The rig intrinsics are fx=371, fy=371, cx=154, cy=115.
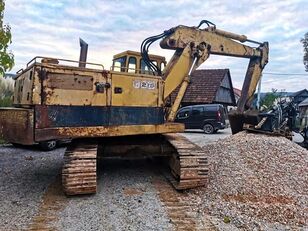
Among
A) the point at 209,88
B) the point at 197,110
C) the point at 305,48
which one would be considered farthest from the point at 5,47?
the point at 305,48

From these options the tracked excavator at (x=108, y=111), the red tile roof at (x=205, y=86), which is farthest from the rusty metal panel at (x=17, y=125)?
the red tile roof at (x=205, y=86)

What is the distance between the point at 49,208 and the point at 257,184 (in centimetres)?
378

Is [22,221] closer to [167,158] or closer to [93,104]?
[93,104]

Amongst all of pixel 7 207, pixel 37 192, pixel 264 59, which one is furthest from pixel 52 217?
pixel 264 59

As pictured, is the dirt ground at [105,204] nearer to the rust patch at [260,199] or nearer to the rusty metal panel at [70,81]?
the rust patch at [260,199]

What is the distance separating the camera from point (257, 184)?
6977 mm

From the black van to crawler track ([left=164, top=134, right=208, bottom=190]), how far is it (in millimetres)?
14681

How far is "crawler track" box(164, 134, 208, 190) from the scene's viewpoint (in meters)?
6.70

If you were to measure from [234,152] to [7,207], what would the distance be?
17.3 feet

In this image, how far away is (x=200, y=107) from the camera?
73.6 feet

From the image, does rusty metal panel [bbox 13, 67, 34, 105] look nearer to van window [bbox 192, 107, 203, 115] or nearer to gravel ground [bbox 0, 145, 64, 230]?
gravel ground [bbox 0, 145, 64, 230]

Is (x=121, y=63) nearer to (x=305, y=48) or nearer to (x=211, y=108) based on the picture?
(x=211, y=108)

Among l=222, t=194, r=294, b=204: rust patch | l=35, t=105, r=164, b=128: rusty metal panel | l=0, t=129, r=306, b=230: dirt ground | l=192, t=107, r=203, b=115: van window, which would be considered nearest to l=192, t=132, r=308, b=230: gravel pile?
l=222, t=194, r=294, b=204: rust patch

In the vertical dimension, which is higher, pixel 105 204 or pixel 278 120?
pixel 278 120
